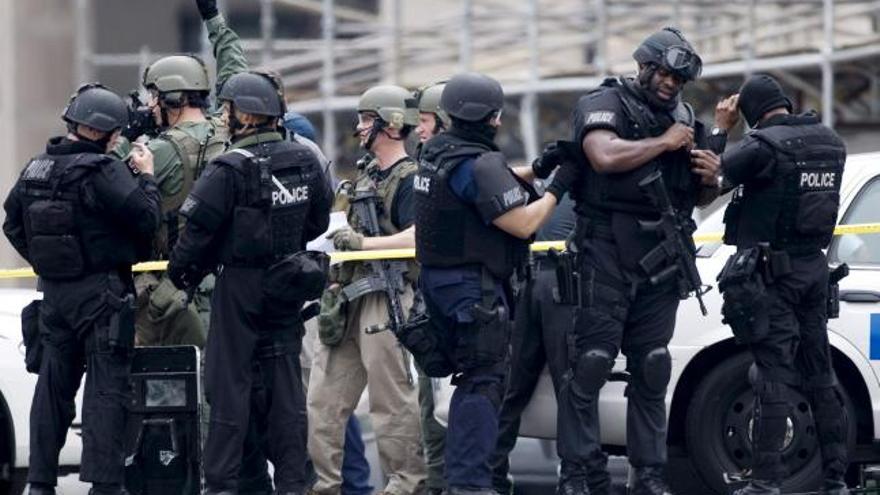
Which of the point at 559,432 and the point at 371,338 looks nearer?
the point at 559,432

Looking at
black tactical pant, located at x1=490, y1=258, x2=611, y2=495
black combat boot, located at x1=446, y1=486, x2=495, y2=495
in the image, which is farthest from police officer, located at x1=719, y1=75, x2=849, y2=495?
black combat boot, located at x1=446, y1=486, x2=495, y2=495

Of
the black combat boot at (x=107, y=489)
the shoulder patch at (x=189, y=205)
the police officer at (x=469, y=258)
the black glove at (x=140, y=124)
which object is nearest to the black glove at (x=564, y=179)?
the police officer at (x=469, y=258)

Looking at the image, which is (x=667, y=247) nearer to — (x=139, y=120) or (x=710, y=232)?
(x=710, y=232)

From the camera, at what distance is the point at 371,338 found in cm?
1066

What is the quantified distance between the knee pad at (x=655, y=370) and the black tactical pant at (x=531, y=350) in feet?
1.26

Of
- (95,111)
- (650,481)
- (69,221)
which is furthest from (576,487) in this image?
(95,111)

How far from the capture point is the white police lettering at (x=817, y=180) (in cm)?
984

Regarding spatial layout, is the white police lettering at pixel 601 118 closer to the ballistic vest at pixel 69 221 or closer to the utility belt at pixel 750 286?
the utility belt at pixel 750 286

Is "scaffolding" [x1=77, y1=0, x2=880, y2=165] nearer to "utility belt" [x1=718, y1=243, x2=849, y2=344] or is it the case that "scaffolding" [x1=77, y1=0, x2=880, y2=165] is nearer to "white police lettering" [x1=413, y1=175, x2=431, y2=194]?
"utility belt" [x1=718, y1=243, x2=849, y2=344]

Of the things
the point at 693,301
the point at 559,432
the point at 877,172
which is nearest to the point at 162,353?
the point at 559,432

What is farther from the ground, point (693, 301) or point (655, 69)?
point (655, 69)

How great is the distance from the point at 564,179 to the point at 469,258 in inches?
20.8

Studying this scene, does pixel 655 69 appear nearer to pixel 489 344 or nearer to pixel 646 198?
pixel 646 198

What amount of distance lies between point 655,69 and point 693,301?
1312 mm
